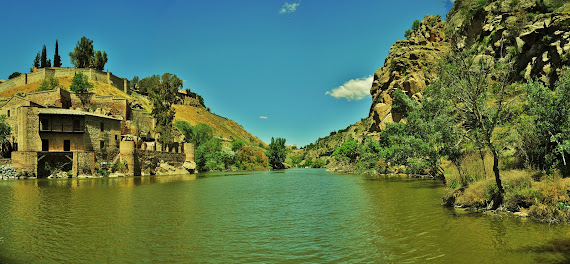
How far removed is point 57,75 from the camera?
80500 mm

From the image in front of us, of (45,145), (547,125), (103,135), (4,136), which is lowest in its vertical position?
(547,125)

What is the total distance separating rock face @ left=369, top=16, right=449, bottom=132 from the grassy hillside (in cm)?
6081

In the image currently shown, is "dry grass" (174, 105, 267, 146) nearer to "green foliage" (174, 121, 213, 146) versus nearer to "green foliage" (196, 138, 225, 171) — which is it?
"green foliage" (174, 121, 213, 146)

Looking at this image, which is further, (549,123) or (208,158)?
(208,158)

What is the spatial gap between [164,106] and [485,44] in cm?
5745

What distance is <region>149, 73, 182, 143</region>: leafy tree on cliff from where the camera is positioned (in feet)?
194

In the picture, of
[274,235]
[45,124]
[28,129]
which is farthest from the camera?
[45,124]

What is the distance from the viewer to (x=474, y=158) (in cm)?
1836

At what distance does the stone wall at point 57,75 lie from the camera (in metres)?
77.3

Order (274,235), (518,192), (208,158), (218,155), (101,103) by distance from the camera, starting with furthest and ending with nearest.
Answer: (218,155) < (208,158) < (101,103) < (518,192) < (274,235)

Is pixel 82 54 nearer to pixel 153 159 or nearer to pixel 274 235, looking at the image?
pixel 153 159

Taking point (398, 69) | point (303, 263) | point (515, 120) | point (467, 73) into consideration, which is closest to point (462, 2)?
point (398, 69)

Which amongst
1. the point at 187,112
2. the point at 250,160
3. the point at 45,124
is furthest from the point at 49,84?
the point at 187,112

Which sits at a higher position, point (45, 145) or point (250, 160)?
point (45, 145)
